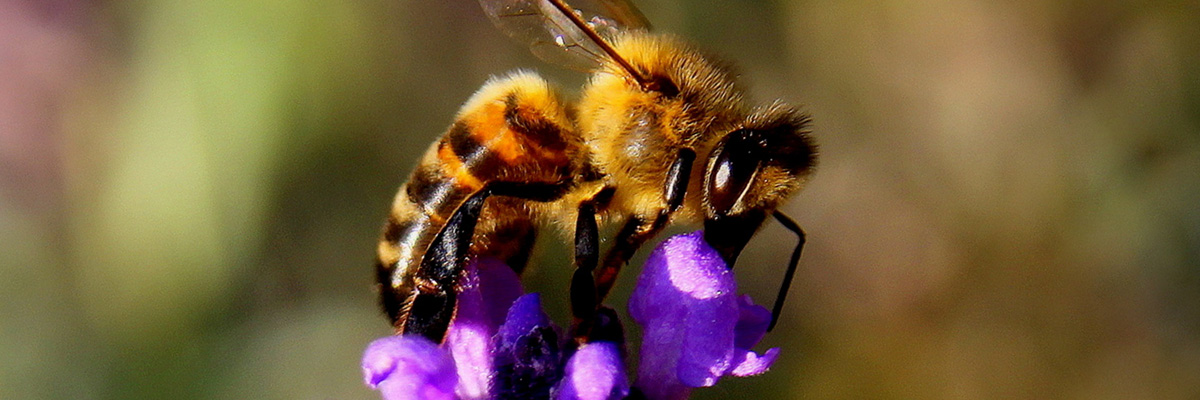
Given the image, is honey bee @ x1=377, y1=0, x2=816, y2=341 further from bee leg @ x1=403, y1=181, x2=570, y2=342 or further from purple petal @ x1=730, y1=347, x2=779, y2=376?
purple petal @ x1=730, y1=347, x2=779, y2=376

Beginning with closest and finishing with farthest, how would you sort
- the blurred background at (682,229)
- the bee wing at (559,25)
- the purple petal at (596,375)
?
the purple petal at (596,375) → the bee wing at (559,25) → the blurred background at (682,229)

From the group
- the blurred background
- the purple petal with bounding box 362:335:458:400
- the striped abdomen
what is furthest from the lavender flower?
the blurred background

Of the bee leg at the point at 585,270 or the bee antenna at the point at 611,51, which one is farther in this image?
the bee antenna at the point at 611,51

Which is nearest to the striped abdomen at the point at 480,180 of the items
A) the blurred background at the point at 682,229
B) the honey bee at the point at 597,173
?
the honey bee at the point at 597,173

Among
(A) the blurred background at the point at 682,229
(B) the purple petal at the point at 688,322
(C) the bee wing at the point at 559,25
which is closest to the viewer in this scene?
(B) the purple petal at the point at 688,322

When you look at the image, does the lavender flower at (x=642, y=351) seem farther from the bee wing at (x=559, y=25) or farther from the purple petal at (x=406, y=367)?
the bee wing at (x=559, y=25)

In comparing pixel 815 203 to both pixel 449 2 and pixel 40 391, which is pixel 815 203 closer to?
pixel 449 2
